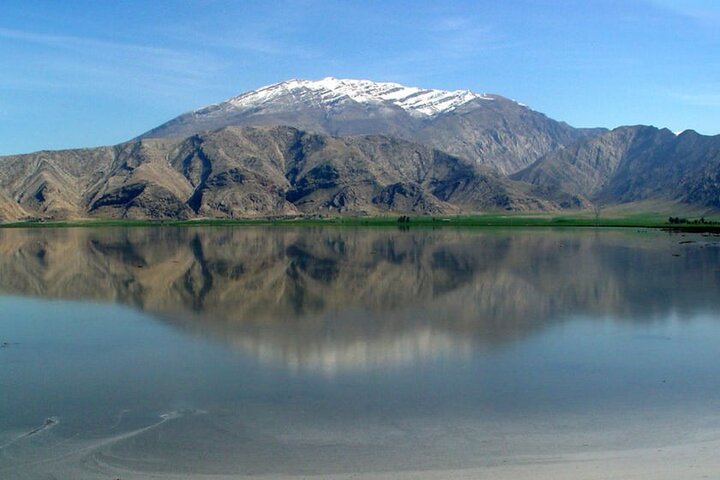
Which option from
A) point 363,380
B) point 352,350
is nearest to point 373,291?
point 352,350

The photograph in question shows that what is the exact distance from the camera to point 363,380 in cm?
2025

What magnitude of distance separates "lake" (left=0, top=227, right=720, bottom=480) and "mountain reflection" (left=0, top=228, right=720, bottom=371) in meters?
0.25

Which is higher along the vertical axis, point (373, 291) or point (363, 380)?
point (373, 291)

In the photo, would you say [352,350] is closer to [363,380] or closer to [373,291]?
[363,380]

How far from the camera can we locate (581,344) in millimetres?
25734

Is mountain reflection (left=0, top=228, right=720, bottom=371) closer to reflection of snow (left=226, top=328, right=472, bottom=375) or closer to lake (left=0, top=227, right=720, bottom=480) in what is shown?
reflection of snow (left=226, top=328, right=472, bottom=375)

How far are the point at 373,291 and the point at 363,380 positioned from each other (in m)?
21.8

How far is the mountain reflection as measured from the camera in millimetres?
26891

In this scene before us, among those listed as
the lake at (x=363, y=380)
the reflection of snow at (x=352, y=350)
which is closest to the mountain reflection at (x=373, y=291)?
the reflection of snow at (x=352, y=350)

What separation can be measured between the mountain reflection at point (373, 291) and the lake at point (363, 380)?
0.25m

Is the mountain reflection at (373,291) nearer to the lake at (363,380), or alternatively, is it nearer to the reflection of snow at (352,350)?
the reflection of snow at (352,350)

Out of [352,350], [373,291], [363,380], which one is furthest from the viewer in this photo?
[373,291]

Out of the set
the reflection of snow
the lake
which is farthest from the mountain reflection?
the lake

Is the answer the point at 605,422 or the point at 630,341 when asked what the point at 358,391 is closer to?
the point at 605,422
